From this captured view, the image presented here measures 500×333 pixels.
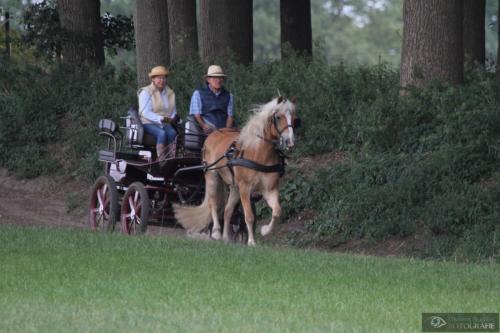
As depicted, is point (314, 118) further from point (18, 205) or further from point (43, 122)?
point (43, 122)

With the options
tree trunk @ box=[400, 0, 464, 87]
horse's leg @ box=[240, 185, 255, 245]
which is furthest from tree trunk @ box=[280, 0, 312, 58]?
horse's leg @ box=[240, 185, 255, 245]

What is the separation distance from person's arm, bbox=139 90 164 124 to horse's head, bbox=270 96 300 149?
7.70ft

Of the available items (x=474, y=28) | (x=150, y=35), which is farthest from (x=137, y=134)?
(x=474, y=28)

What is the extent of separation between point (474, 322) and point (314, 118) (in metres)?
12.5

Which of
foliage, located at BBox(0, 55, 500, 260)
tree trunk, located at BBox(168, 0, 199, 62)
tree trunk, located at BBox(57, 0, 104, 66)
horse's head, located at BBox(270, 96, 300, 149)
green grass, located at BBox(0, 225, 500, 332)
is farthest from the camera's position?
tree trunk, located at BBox(57, 0, 104, 66)

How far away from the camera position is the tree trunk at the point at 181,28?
2805cm

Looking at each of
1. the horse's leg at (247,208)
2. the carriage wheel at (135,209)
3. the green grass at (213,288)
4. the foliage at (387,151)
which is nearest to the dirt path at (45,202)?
the foliage at (387,151)

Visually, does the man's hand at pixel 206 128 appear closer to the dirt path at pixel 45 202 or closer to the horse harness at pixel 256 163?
the horse harness at pixel 256 163

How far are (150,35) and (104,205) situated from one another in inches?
294

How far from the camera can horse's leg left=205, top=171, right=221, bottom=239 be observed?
17.3 meters

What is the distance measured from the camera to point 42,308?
10.5 m

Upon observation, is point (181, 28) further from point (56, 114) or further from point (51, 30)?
point (56, 114)

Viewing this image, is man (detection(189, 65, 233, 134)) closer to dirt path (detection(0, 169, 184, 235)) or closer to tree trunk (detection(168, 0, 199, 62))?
dirt path (detection(0, 169, 184, 235))

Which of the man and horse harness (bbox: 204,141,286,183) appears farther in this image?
the man
